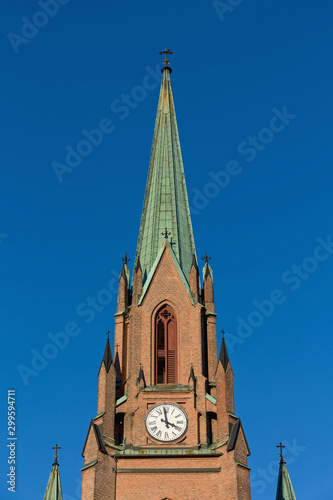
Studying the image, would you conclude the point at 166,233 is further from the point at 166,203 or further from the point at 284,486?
the point at 284,486

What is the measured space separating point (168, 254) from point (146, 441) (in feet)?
43.9

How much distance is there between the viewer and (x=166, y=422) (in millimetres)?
61250

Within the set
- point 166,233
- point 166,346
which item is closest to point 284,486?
point 166,346

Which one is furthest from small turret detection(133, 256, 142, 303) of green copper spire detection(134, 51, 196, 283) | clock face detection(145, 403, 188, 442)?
clock face detection(145, 403, 188, 442)

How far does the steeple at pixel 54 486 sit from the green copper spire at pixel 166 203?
13261 millimetres

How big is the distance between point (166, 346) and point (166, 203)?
11.8 metres

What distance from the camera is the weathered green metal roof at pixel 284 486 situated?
210 ft

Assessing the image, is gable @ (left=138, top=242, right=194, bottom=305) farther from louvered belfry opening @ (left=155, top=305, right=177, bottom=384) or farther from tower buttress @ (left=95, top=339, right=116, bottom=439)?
tower buttress @ (left=95, top=339, right=116, bottom=439)

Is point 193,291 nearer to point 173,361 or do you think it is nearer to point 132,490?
point 173,361

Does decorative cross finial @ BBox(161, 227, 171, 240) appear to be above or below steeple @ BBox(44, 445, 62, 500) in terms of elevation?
above

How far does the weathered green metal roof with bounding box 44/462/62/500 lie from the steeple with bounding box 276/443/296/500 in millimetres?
13510

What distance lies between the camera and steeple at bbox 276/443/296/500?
64.1 meters

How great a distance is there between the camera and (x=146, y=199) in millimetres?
73625

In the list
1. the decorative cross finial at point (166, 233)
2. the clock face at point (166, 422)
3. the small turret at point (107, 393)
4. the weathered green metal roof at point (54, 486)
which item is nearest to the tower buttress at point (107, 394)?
the small turret at point (107, 393)
